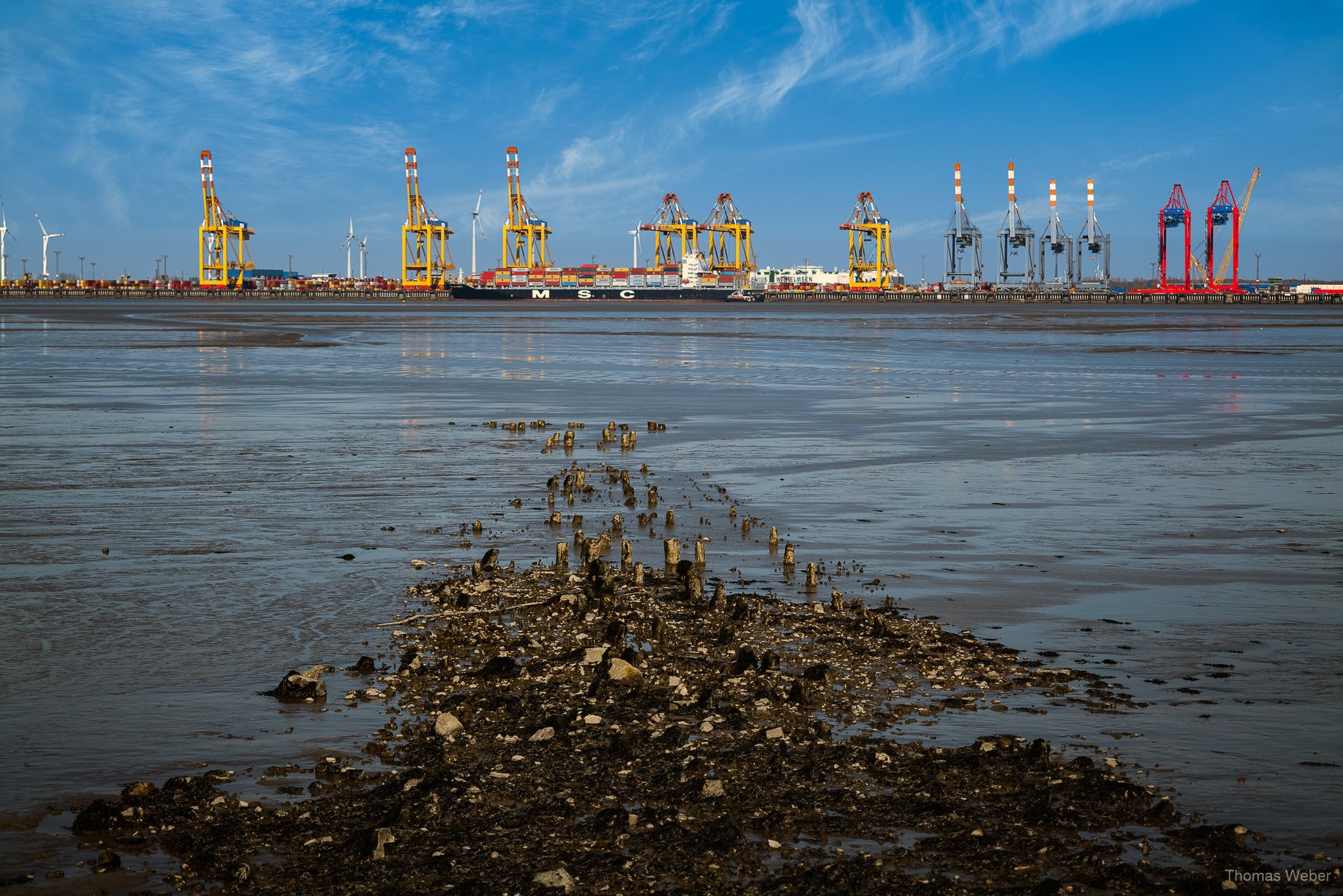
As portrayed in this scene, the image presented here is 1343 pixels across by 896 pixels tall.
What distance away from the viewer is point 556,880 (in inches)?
229

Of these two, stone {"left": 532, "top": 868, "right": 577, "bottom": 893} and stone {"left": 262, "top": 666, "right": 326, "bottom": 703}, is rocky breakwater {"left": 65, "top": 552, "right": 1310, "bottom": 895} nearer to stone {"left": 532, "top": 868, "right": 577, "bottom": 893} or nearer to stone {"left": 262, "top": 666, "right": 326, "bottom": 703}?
stone {"left": 532, "top": 868, "right": 577, "bottom": 893}

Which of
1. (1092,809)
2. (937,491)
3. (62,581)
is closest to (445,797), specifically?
(1092,809)

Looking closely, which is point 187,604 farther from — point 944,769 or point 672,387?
point 672,387

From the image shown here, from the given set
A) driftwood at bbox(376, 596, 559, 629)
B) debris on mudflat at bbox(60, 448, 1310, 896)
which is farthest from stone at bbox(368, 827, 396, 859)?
driftwood at bbox(376, 596, 559, 629)

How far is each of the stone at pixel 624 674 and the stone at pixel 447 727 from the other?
1.18m

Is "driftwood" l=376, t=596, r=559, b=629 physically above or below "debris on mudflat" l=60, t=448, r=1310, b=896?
above

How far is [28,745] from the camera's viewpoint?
7.49 meters

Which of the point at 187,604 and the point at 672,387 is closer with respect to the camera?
the point at 187,604

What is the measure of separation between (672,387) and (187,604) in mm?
25716

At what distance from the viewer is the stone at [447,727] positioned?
25.2 feet

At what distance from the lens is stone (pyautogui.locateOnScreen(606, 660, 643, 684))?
8.56 m

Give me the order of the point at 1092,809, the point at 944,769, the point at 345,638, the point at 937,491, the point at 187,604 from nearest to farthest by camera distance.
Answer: the point at 1092,809 → the point at 944,769 → the point at 345,638 → the point at 187,604 → the point at 937,491

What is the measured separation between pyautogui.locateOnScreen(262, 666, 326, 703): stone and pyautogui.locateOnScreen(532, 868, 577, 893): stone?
306 centimetres

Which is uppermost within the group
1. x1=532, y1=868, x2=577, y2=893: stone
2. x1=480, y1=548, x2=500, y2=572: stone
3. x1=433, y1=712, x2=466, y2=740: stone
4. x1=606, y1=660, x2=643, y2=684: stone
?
x1=480, y1=548, x2=500, y2=572: stone
